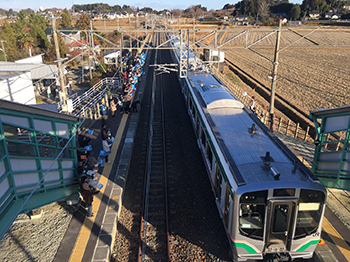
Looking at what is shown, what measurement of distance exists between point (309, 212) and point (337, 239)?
224 centimetres

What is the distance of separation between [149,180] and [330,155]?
584cm

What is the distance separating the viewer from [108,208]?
8664mm

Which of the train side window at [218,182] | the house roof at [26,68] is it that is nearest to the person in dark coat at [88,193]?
the train side window at [218,182]

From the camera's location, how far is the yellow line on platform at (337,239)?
23.0 feet

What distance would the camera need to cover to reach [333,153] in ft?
25.9

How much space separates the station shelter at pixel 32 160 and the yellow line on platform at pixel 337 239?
277 inches

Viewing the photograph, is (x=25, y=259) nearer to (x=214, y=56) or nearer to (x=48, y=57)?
(x=214, y=56)

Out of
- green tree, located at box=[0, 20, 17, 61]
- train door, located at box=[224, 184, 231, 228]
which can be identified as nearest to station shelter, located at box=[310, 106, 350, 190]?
train door, located at box=[224, 184, 231, 228]

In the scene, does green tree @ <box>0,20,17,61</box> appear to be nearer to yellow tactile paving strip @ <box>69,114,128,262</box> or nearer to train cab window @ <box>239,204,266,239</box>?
yellow tactile paving strip @ <box>69,114,128,262</box>

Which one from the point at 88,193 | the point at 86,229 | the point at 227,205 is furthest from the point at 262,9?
the point at 86,229

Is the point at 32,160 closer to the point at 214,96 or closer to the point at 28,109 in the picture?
the point at 28,109

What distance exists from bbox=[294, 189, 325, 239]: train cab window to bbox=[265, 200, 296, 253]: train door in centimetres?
17

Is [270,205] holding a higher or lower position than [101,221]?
higher

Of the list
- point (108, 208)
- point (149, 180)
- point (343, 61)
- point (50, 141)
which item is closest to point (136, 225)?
point (108, 208)
